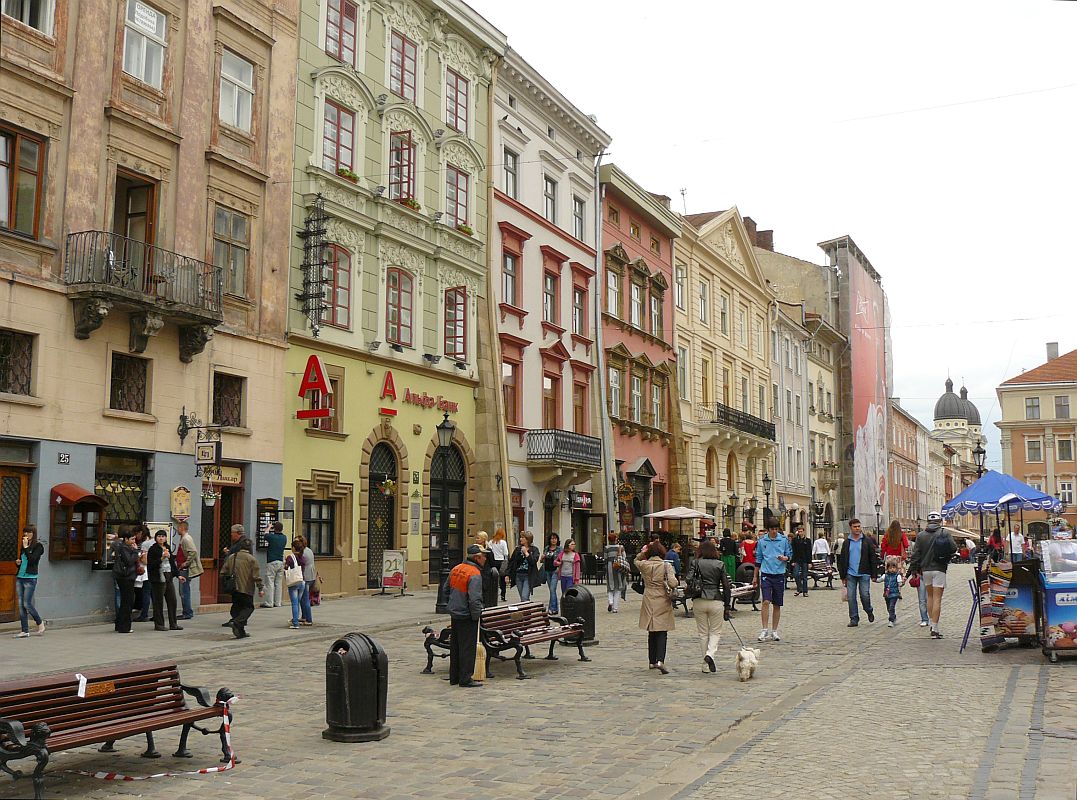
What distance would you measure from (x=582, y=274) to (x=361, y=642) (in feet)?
102

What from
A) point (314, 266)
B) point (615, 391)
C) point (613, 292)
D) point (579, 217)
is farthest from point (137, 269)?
point (613, 292)

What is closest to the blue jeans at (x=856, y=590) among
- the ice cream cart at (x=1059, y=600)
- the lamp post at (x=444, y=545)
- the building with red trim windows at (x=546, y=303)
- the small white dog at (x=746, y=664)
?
the ice cream cart at (x=1059, y=600)

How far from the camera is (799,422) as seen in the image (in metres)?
64.7

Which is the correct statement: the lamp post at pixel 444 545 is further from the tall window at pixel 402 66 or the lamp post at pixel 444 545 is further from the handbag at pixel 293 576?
the tall window at pixel 402 66

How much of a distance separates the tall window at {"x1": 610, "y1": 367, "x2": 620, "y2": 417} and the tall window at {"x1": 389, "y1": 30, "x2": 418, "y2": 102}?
14.5 m

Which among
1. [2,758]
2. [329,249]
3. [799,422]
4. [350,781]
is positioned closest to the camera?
[2,758]

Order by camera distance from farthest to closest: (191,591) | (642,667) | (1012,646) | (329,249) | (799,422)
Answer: (799,422)
(329,249)
(191,591)
(1012,646)
(642,667)

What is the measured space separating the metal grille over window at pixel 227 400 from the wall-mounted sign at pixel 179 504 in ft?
6.32

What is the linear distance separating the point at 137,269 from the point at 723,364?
35.7m

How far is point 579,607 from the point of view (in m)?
15.7

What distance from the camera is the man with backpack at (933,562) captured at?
17.4m

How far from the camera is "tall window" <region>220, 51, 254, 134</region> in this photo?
23.7 m

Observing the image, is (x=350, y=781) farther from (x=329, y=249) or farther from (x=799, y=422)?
(x=799, y=422)

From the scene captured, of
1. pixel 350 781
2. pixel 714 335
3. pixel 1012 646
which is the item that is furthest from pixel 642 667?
pixel 714 335
